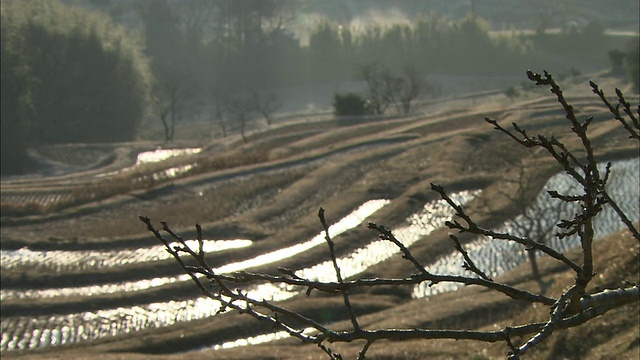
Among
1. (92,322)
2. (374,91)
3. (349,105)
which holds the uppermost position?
(92,322)

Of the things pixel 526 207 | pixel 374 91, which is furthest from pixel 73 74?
pixel 526 207

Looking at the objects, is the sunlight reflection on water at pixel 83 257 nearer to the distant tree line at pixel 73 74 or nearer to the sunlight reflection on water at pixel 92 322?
the sunlight reflection on water at pixel 92 322

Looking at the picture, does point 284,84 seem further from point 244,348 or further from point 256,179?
point 244,348

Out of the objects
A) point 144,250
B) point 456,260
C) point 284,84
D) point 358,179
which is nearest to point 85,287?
point 144,250

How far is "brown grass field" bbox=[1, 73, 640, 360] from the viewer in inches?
848

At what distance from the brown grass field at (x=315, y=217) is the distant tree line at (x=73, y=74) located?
1998 cm

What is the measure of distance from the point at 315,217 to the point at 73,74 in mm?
59926

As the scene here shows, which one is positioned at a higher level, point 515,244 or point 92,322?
point 515,244

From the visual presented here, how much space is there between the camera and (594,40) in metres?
145

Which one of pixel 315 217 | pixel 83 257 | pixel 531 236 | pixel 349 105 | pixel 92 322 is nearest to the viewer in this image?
pixel 92 322

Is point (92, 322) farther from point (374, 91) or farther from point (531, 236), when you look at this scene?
point (374, 91)

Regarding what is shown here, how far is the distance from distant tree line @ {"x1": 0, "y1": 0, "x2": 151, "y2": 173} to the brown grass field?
65.6ft

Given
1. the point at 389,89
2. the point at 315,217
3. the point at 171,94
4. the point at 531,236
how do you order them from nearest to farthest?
the point at 531,236, the point at 315,217, the point at 389,89, the point at 171,94

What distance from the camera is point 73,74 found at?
9225 cm
